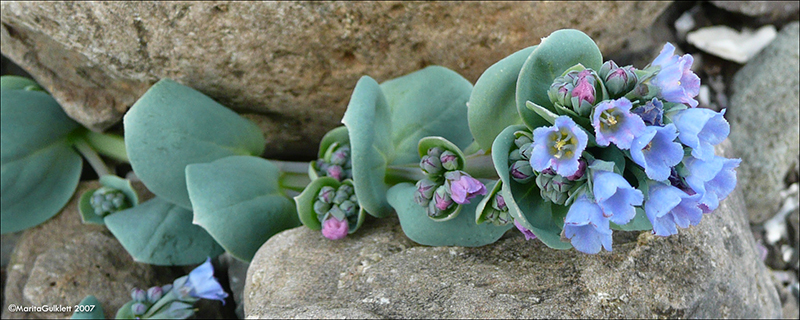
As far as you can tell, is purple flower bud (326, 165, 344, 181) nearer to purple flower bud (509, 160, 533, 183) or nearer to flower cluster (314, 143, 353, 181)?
flower cluster (314, 143, 353, 181)

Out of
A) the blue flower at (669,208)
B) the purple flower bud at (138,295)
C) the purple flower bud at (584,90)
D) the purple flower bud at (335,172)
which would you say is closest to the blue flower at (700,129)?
the blue flower at (669,208)

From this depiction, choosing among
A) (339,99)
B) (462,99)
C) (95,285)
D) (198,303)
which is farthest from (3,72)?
(462,99)

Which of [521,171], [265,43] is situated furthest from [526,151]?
[265,43]

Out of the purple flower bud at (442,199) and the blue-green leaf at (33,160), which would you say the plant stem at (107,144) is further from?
the purple flower bud at (442,199)

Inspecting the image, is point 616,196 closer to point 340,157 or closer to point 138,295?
point 340,157

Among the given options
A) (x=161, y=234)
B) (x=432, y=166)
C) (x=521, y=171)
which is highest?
(x=521, y=171)

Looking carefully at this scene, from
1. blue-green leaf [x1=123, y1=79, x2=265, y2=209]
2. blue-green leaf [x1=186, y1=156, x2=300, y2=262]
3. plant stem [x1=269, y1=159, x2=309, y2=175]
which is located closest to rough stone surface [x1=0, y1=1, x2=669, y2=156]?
blue-green leaf [x1=123, y1=79, x2=265, y2=209]
